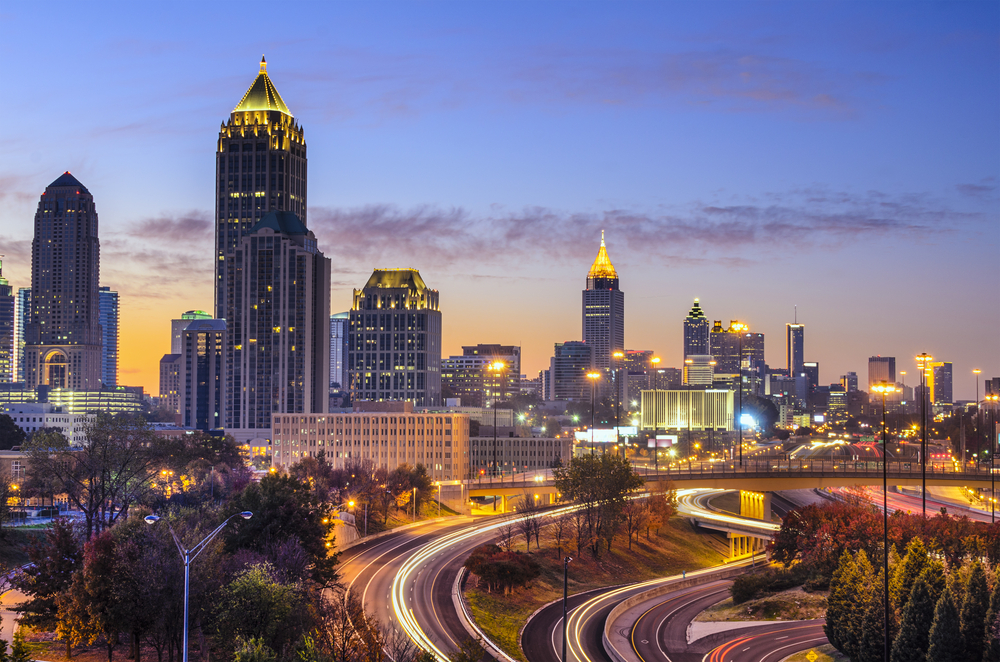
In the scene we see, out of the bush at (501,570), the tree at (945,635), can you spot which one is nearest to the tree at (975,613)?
the tree at (945,635)

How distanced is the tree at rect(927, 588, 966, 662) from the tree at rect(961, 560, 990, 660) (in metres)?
0.53

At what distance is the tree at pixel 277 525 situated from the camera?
246 feet

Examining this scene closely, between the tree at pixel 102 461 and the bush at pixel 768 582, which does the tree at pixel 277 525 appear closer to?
the tree at pixel 102 461

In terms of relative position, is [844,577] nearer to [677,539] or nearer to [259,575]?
[259,575]

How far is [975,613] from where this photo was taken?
57406 mm

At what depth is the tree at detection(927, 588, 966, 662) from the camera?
184ft

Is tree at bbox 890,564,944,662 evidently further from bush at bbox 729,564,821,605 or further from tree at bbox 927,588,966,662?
bush at bbox 729,564,821,605

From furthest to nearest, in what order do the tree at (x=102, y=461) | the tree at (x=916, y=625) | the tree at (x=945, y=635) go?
the tree at (x=102, y=461) < the tree at (x=916, y=625) < the tree at (x=945, y=635)

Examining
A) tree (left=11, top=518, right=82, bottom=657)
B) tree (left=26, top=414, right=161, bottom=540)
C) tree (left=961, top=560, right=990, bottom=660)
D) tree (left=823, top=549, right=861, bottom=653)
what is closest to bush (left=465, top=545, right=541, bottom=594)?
tree (left=823, top=549, right=861, bottom=653)

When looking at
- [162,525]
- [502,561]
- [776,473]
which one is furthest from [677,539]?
[162,525]

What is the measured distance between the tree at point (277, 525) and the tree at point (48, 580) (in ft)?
46.8

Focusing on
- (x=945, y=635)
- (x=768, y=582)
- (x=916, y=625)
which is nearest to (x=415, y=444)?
(x=768, y=582)

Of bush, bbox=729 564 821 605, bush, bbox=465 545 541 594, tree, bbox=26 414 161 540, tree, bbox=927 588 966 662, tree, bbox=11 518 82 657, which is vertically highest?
tree, bbox=26 414 161 540

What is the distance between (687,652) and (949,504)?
89.1m
